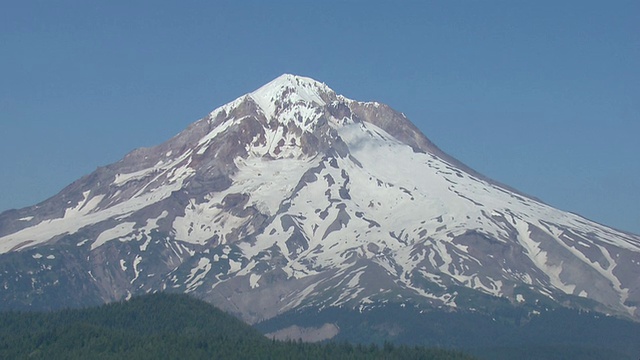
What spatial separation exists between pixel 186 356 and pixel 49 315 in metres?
37.7

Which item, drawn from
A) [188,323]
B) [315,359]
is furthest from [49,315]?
[315,359]

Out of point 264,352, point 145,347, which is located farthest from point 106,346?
point 264,352

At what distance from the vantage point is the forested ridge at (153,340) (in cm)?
16688

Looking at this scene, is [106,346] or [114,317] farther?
[114,317]

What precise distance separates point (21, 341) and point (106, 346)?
10.8 metres

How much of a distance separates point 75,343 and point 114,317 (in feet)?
70.3

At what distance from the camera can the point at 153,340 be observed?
170m

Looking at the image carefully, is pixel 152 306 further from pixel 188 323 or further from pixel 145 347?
pixel 145 347

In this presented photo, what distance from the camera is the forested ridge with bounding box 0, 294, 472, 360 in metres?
167

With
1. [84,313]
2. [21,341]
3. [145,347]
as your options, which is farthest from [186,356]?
[84,313]

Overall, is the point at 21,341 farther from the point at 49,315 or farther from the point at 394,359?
the point at 394,359

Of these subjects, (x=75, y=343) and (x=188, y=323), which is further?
(x=188, y=323)

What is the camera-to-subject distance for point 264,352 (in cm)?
16712

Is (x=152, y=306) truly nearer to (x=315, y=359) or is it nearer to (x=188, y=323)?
(x=188, y=323)
